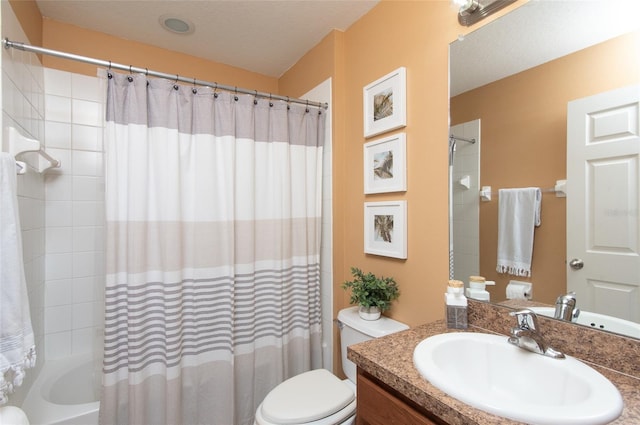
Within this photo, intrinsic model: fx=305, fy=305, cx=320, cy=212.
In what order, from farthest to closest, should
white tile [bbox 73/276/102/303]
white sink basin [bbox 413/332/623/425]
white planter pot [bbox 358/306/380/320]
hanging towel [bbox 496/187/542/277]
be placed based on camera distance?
white tile [bbox 73/276/102/303] < white planter pot [bbox 358/306/380/320] < hanging towel [bbox 496/187/542/277] < white sink basin [bbox 413/332/623/425]

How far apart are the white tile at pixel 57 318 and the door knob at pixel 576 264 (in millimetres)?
2539

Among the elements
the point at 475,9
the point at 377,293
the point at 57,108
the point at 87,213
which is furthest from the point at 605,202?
the point at 57,108

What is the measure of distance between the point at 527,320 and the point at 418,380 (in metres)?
0.43

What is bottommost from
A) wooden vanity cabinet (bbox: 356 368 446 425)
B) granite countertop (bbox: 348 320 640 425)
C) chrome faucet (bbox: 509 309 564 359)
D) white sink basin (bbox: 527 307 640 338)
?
wooden vanity cabinet (bbox: 356 368 446 425)

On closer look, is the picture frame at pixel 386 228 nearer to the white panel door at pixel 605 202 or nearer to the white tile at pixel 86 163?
the white panel door at pixel 605 202

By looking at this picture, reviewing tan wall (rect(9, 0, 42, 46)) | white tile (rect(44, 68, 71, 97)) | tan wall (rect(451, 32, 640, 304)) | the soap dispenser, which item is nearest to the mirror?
tan wall (rect(451, 32, 640, 304))

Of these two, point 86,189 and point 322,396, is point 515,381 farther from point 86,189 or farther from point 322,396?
point 86,189

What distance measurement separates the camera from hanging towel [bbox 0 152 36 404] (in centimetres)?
90

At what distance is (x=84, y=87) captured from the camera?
1905 mm

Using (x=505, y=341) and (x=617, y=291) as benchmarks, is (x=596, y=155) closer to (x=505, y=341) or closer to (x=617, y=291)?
(x=617, y=291)

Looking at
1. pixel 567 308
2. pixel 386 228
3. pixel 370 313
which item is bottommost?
pixel 370 313

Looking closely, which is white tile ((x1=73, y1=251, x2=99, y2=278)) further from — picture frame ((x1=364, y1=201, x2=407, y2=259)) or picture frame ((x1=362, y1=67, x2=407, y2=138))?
picture frame ((x1=362, y1=67, x2=407, y2=138))

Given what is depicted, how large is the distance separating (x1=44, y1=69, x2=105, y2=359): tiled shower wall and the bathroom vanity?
171 centimetres

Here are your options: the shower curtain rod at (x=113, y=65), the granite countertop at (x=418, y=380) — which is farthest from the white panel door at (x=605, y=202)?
the shower curtain rod at (x=113, y=65)
